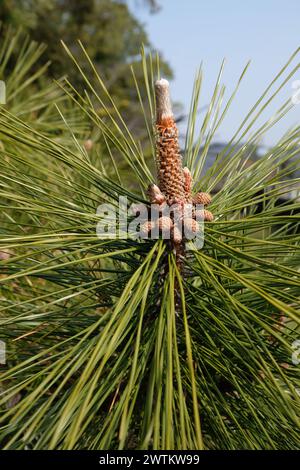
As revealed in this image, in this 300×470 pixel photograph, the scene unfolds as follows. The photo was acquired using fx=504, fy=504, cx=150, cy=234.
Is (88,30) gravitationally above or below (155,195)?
above

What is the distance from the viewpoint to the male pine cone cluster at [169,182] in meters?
0.50

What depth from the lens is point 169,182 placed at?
51cm

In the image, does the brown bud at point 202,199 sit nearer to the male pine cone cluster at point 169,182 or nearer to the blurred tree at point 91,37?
the male pine cone cluster at point 169,182

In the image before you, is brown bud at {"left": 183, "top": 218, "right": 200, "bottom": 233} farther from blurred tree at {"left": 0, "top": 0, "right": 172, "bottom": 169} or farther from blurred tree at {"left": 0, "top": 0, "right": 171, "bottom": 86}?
blurred tree at {"left": 0, "top": 0, "right": 171, "bottom": 86}

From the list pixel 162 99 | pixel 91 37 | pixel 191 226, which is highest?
pixel 91 37

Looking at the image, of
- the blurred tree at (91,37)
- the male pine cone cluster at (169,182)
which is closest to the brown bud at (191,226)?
the male pine cone cluster at (169,182)

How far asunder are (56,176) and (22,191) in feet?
0.14

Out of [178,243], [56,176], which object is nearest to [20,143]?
[56,176]

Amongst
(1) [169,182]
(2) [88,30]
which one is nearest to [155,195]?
(1) [169,182]

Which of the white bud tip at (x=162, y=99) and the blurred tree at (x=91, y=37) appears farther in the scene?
the blurred tree at (x=91, y=37)

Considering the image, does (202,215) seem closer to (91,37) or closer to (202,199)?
(202,199)

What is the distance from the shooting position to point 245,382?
46 cm

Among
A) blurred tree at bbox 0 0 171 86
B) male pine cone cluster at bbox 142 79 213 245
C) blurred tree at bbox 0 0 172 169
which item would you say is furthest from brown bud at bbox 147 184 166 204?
blurred tree at bbox 0 0 171 86
